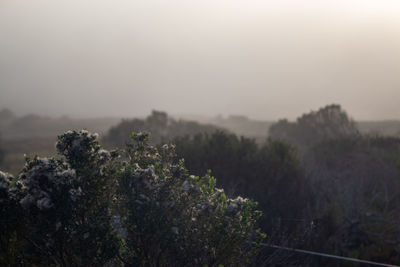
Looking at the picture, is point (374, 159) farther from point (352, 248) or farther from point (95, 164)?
point (95, 164)

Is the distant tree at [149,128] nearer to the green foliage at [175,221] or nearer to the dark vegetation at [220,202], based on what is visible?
the dark vegetation at [220,202]

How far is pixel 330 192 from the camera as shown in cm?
845

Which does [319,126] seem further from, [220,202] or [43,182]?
[43,182]

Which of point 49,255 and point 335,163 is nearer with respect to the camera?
point 49,255

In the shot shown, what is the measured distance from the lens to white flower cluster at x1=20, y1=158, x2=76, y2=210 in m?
2.81

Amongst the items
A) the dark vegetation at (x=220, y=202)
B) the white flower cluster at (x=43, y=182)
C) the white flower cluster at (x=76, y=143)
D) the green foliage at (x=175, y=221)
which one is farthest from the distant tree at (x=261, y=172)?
the white flower cluster at (x=43, y=182)

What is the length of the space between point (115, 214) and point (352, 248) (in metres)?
5.68

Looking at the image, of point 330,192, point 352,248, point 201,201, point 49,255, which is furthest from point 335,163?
point 49,255

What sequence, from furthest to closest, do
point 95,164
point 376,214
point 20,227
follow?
point 376,214 < point 95,164 < point 20,227

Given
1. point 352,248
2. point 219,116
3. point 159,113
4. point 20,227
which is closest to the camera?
point 20,227

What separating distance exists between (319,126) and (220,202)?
19620 mm

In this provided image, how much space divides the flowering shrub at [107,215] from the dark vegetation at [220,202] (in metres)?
0.01

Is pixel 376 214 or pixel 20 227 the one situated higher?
pixel 20 227

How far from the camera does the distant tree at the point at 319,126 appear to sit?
19922 millimetres
